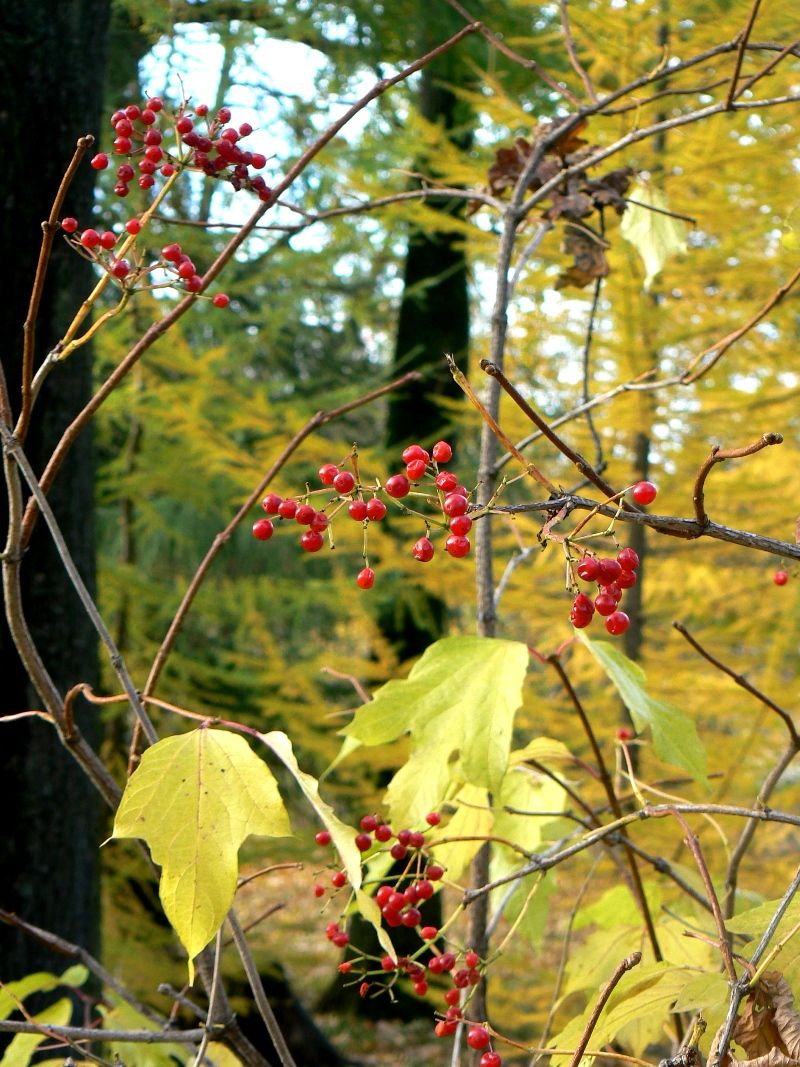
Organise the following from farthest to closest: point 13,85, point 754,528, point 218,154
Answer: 1. point 754,528
2. point 13,85
3. point 218,154

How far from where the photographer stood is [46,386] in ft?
8.37

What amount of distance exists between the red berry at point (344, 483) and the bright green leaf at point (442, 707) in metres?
0.38

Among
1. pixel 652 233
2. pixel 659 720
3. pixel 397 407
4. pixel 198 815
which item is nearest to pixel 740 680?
pixel 659 720

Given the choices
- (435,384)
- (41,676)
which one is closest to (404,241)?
(435,384)

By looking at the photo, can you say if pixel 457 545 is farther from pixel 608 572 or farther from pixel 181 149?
pixel 181 149

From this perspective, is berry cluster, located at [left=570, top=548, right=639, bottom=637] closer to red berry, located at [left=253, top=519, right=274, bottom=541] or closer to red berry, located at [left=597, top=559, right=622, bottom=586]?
red berry, located at [left=597, top=559, right=622, bottom=586]

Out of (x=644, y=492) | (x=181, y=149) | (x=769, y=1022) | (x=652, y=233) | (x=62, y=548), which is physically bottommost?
(x=769, y=1022)

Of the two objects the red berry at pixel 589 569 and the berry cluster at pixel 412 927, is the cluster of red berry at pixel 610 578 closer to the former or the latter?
the red berry at pixel 589 569

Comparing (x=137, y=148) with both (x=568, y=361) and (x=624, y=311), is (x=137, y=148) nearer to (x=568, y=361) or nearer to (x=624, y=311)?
(x=624, y=311)

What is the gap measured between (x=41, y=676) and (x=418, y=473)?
386 millimetres

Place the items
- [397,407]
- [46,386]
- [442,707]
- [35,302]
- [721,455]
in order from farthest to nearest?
1. [397,407]
2. [46,386]
3. [442,707]
4. [35,302]
5. [721,455]

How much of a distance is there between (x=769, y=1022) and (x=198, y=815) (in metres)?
0.42

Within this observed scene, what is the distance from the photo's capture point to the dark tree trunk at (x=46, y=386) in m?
2.55

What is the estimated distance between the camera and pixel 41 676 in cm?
82
